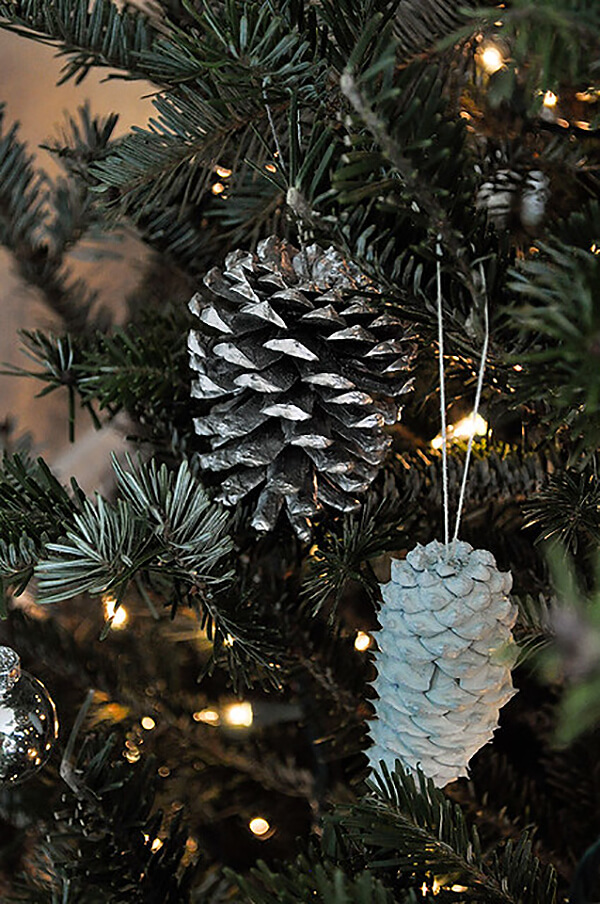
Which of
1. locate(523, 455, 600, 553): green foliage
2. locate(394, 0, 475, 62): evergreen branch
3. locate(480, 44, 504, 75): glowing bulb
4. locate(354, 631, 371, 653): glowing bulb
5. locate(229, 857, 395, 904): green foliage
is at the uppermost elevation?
locate(480, 44, 504, 75): glowing bulb

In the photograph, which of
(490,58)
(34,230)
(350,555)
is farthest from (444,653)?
(34,230)

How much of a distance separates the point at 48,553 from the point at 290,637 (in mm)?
168

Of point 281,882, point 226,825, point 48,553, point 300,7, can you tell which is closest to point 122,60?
point 300,7

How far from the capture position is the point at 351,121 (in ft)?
0.94

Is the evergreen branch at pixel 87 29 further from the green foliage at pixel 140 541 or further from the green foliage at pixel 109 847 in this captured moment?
the green foliage at pixel 109 847

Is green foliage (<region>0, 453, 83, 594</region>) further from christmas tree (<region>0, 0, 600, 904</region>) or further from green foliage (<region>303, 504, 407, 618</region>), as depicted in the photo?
green foliage (<region>303, 504, 407, 618</region>)

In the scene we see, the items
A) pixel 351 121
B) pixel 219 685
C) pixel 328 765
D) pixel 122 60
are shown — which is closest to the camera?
pixel 351 121

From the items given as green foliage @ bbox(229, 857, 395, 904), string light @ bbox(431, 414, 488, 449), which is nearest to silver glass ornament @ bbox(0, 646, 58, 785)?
green foliage @ bbox(229, 857, 395, 904)

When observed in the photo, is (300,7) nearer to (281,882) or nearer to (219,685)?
(281,882)

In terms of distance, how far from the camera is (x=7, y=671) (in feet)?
1.29

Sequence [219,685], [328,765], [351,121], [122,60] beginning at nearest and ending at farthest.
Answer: [351,121] → [122,60] → [328,765] → [219,685]

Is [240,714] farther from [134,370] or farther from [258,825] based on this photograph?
[134,370]

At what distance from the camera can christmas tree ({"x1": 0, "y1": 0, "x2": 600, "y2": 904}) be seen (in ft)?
0.98

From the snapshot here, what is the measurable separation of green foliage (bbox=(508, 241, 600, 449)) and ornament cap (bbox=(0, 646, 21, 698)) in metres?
0.26
